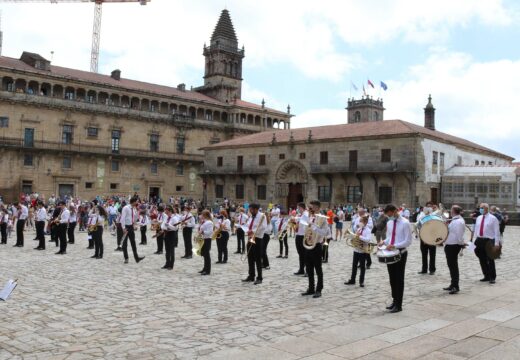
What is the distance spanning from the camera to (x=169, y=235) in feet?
41.4

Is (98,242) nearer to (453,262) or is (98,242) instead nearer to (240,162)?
(453,262)

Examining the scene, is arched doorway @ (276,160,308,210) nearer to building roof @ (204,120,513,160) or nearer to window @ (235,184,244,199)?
building roof @ (204,120,513,160)

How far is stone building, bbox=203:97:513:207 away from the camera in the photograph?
3484cm

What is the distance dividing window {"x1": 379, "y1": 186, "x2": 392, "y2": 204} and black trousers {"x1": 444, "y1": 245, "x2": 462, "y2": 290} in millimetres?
26564

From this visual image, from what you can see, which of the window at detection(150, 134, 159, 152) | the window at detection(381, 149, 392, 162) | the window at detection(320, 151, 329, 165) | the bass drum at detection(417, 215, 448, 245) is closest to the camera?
the bass drum at detection(417, 215, 448, 245)

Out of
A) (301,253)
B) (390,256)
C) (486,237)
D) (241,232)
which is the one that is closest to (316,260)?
(390,256)

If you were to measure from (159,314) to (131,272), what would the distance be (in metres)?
4.46

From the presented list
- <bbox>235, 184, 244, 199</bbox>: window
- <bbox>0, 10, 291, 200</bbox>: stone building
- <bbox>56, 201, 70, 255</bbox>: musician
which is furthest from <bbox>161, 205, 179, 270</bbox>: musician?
<bbox>0, 10, 291, 200</bbox>: stone building

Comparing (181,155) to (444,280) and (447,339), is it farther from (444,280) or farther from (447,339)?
(447,339)

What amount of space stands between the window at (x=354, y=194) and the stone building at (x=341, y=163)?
0.07 metres

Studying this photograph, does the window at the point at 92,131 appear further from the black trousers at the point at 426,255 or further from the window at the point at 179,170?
the black trousers at the point at 426,255

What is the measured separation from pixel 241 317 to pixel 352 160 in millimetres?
31068

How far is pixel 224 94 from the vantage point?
2484 inches

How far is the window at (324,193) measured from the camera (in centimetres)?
3922
